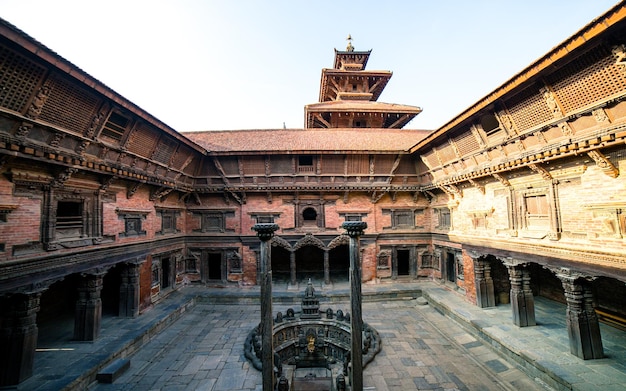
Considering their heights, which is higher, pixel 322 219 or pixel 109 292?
pixel 322 219

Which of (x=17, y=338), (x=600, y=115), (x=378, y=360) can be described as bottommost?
(x=378, y=360)

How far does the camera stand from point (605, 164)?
263 inches

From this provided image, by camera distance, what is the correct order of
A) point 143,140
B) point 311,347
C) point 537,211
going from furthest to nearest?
point 143,140
point 311,347
point 537,211

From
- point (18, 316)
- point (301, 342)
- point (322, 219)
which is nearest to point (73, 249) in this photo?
point (18, 316)

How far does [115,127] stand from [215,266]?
32.1 ft

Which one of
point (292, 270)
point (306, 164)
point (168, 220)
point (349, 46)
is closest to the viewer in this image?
point (168, 220)

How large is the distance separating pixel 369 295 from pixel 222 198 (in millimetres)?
9663

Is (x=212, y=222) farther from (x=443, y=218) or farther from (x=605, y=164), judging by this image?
(x=605, y=164)

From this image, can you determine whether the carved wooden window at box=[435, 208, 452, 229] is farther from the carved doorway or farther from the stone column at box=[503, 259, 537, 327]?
the carved doorway

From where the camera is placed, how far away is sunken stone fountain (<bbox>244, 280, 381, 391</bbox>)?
778cm

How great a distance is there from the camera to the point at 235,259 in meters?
15.6

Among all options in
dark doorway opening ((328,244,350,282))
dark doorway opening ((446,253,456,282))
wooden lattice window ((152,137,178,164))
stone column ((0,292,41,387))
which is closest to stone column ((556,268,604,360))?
dark doorway opening ((446,253,456,282))

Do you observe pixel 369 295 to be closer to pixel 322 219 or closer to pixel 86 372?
pixel 322 219

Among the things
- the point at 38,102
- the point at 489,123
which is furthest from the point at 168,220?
the point at 489,123
